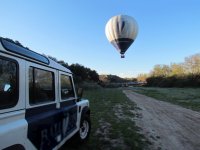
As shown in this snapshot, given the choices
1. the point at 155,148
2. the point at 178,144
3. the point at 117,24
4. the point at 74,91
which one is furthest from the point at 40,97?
the point at 117,24

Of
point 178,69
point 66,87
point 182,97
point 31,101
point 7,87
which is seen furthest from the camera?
point 178,69

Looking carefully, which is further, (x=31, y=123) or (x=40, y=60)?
(x=40, y=60)

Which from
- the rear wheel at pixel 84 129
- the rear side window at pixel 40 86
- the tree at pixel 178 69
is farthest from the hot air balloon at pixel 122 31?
the tree at pixel 178 69

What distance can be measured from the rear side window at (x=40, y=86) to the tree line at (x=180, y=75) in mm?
66572

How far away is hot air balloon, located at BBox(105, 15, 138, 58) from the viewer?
25.4 metres

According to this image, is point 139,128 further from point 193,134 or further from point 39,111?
point 39,111

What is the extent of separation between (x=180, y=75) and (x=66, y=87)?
239ft

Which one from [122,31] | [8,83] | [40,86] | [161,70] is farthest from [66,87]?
[161,70]

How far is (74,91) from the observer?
6.01 meters

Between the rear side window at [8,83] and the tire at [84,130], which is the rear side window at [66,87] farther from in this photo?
the rear side window at [8,83]

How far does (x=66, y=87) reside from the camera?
5.44 metres

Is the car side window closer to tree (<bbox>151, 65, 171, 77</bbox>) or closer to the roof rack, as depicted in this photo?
the roof rack

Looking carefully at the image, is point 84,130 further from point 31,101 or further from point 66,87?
point 31,101

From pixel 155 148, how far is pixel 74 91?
7.78 feet
